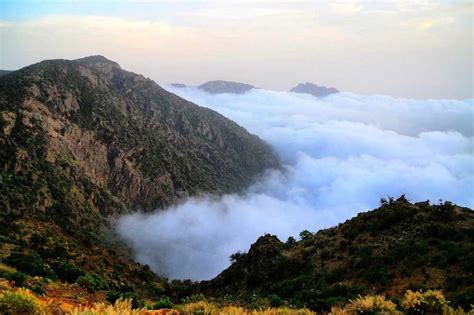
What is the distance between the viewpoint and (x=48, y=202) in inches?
2397

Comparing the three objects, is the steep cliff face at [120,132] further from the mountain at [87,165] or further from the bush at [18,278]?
the bush at [18,278]

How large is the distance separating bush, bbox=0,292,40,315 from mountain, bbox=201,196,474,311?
1032cm

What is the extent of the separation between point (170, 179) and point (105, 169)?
866 inches

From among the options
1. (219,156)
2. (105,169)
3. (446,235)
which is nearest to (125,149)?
(105,169)

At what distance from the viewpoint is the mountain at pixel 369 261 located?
19.7 metres

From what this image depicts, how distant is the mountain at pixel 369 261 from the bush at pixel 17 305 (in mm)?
10319

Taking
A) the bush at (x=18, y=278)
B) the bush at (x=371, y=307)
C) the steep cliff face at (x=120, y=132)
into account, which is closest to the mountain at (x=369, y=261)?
the bush at (x=371, y=307)

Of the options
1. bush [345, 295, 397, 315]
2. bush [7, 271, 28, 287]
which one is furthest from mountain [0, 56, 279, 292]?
bush [345, 295, 397, 315]

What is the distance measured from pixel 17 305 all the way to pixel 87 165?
86.8 metres

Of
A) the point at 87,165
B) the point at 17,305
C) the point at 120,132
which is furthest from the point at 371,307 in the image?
the point at 120,132

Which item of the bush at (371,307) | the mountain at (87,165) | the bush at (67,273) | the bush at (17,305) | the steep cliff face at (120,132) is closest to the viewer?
the bush at (17,305)

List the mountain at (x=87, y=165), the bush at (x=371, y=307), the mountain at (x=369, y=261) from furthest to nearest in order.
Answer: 1. the mountain at (x=87, y=165)
2. the mountain at (x=369, y=261)
3. the bush at (x=371, y=307)

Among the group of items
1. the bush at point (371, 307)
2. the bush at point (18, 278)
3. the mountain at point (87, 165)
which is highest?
the mountain at point (87, 165)

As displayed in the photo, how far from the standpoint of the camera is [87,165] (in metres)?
90.9
